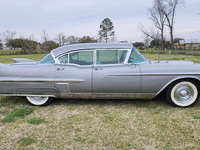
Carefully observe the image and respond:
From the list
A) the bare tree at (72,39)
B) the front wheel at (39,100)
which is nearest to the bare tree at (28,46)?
the bare tree at (72,39)

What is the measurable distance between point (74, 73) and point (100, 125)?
46.6 inches

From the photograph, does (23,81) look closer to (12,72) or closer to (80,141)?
(12,72)

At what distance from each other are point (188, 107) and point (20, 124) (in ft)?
11.0

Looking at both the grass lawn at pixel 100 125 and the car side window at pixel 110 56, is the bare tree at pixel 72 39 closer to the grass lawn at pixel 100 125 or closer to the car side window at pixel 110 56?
the grass lawn at pixel 100 125

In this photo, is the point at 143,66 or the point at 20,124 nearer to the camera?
the point at 20,124

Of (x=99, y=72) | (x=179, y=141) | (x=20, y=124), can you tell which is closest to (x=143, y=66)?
(x=99, y=72)

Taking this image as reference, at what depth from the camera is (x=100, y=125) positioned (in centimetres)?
272

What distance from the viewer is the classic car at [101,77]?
3.21 metres

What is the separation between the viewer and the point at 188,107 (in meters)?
3.35

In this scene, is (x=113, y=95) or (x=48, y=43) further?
(x=48, y=43)

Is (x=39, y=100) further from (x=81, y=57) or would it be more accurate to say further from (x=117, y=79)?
(x=117, y=79)

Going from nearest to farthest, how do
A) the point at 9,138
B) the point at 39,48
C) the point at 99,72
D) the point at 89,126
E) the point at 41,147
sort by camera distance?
the point at 41,147, the point at 9,138, the point at 89,126, the point at 99,72, the point at 39,48

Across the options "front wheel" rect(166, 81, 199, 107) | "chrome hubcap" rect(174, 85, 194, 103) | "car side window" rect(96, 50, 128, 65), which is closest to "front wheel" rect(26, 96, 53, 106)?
"car side window" rect(96, 50, 128, 65)

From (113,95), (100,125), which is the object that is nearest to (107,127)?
(100,125)
